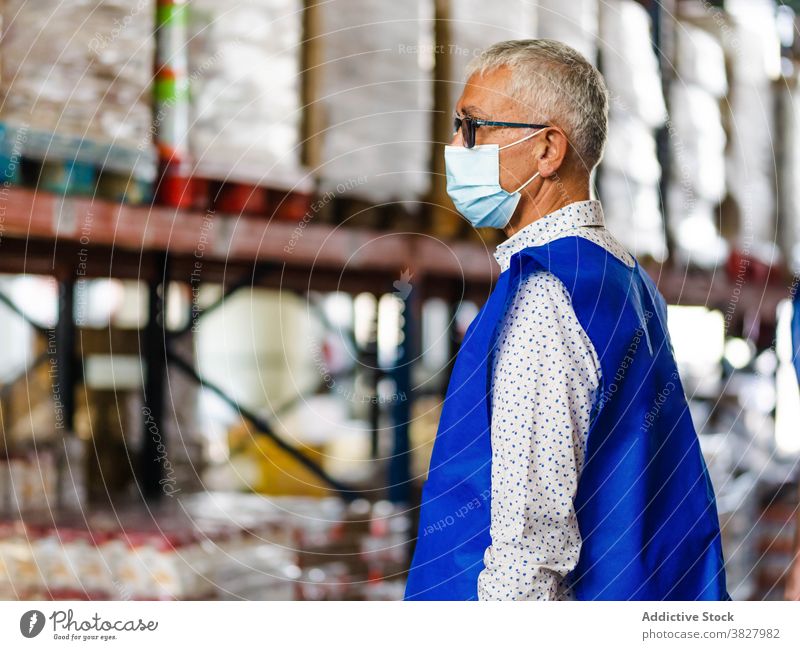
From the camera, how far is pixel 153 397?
424 centimetres

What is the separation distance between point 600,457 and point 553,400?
22 centimetres

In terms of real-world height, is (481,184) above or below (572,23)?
below

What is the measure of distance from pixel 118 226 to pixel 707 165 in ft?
14.6

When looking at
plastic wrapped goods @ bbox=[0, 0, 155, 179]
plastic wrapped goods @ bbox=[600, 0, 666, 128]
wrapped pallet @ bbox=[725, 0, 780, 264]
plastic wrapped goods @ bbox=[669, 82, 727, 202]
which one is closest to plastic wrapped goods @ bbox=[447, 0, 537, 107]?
plastic wrapped goods @ bbox=[600, 0, 666, 128]

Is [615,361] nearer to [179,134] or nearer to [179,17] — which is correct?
[179,134]

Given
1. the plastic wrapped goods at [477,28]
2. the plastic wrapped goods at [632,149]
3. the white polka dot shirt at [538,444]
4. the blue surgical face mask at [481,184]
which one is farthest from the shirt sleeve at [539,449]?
the plastic wrapped goods at [632,149]

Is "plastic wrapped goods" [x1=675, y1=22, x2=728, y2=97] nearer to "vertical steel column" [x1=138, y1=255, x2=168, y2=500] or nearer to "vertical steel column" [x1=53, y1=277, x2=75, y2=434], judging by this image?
"vertical steel column" [x1=138, y1=255, x2=168, y2=500]

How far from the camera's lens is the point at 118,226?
10.4ft

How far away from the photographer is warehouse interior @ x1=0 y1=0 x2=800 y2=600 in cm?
325

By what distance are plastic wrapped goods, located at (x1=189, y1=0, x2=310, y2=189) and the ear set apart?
1853mm

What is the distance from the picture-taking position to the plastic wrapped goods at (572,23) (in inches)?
179

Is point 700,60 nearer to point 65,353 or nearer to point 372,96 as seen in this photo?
point 372,96

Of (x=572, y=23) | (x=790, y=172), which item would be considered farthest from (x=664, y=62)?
(x=790, y=172)

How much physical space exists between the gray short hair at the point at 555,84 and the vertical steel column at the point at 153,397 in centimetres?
241
